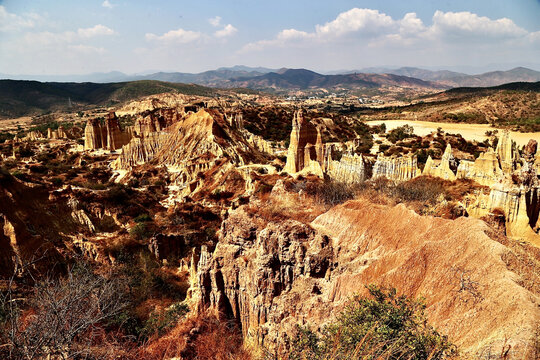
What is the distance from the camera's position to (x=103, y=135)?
67375 millimetres

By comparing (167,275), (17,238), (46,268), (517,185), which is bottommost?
(167,275)

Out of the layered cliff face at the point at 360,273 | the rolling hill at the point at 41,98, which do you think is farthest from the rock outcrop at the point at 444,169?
the rolling hill at the point at 41,98

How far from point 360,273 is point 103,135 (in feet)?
230

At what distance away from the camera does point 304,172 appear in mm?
35844

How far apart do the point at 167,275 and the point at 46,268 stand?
7577 millimetres

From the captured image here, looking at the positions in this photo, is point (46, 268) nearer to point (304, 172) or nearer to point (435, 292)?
point (435, 292)

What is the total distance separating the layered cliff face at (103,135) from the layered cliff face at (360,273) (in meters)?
60.2

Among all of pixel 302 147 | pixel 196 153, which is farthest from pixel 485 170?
pixel 196 153

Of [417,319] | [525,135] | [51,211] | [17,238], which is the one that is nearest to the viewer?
[417,319]

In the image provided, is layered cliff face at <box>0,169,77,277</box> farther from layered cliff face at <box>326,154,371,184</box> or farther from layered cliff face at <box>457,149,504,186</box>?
layered cliff face at <box>457,149,504,186</box>

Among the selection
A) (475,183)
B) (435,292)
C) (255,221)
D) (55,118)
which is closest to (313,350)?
(435,292)

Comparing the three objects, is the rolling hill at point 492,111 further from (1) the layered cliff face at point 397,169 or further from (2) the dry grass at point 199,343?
(2) the dry grass at point 199,343

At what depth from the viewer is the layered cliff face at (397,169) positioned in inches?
1161

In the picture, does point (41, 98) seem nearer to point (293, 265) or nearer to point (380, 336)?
point (293, 265)
